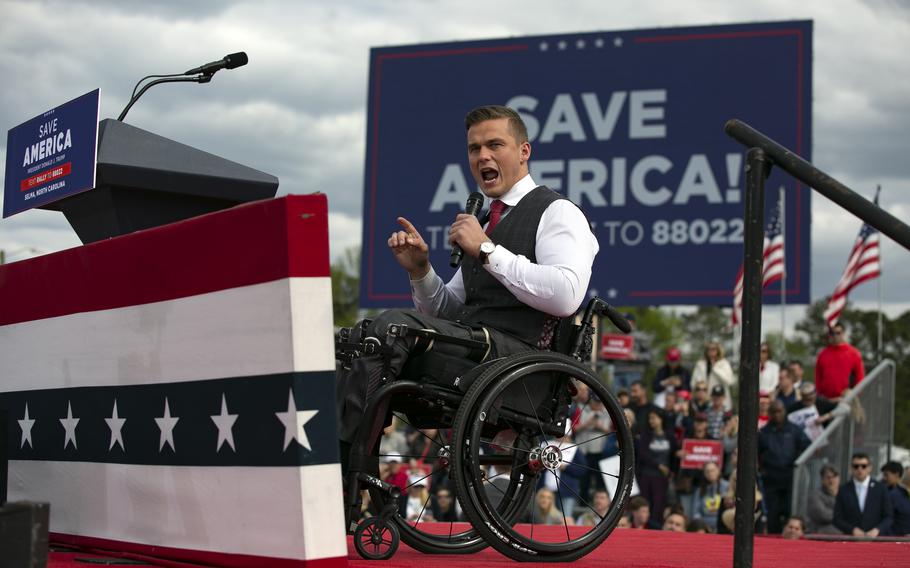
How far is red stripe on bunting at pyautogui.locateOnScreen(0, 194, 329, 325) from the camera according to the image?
228 cm

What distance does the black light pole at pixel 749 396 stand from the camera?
223cm

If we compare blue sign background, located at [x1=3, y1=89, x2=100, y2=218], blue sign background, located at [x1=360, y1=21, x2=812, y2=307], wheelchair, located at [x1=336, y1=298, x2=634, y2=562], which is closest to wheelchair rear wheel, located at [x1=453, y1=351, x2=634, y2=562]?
wheelchair, located at [x1=336, y1=298, x2=634, y2=562]

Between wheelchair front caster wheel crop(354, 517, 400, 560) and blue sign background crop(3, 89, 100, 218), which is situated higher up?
blue sign background crop(3, 89, 100, 218)

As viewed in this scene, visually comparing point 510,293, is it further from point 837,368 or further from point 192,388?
point 837,368

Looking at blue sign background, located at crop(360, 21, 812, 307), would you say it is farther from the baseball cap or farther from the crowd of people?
the baseball cap

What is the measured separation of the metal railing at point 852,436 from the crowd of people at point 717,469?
128 millimetres

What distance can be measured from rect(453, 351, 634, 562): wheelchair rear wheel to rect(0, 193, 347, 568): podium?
64 centimetres

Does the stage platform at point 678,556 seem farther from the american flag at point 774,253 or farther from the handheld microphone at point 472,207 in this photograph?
the american flag at point 774,253

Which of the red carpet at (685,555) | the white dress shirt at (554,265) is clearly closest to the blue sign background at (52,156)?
the white dress shirt at (554,265)

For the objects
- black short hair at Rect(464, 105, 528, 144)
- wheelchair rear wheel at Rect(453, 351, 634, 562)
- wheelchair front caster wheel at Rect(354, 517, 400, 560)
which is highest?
black short hair at Rect(464, 105, 528, 144)

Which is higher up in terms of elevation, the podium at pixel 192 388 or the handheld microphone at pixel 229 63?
the handheld microphone at pixel 229 63

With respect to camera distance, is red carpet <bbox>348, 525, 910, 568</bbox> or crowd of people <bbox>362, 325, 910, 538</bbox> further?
crowd of people <bbox>362, 325, 910, 538</bbox>

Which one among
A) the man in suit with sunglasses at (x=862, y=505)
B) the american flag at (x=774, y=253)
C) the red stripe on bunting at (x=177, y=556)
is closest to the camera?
the red stripe on bunting at (x=177, y=556)

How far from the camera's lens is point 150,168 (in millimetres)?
3059
